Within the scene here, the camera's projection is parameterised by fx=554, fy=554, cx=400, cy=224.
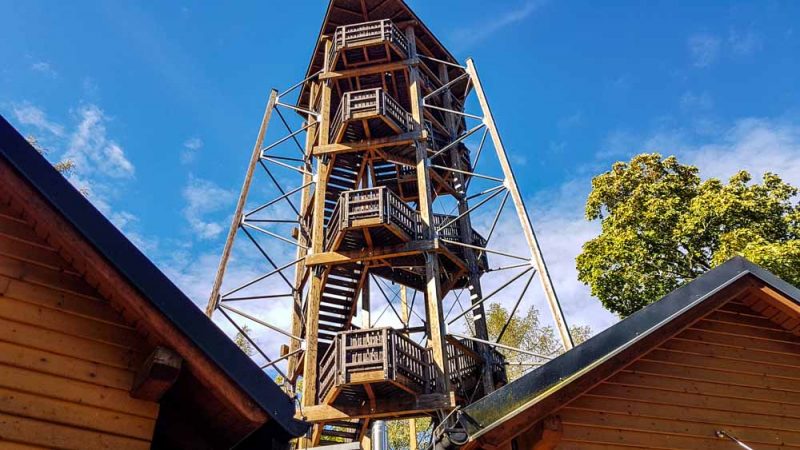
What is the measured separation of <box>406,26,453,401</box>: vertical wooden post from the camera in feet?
44.6

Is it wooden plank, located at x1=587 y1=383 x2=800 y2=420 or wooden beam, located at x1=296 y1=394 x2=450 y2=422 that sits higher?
wooden beam, located at x1=296 y1=394 x2=450 y2=422

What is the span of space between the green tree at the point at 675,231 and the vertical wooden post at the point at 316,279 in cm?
982

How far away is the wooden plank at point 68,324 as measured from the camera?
4480 millimetres

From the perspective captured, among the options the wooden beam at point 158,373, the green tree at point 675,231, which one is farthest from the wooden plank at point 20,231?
the green tree at point 675,231

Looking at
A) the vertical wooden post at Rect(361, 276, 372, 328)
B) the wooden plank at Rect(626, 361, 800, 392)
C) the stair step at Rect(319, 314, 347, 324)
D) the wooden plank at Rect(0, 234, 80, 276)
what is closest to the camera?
the wooden plank at Rect(0, 234, 80, 276)

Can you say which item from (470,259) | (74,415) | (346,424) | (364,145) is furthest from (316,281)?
(74,415)

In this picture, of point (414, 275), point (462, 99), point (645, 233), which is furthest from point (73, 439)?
point (462, 99)

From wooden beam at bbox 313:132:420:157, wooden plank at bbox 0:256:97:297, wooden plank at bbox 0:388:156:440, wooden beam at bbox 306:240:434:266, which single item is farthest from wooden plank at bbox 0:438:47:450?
wooden beam at bbox 313:132:420:157

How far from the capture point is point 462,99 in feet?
77.0

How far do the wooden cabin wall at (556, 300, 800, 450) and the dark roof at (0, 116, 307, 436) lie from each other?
326 centimetres

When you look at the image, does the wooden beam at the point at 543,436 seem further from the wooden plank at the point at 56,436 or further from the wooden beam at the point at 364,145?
the wooden beam at the point at 364,145

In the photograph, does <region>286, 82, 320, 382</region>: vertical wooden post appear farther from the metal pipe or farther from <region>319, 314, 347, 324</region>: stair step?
the metal pipe

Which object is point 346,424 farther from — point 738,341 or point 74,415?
point 74,415

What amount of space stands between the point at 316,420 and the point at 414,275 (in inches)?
256
